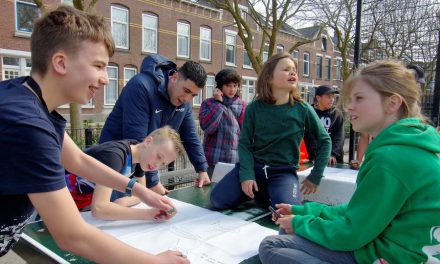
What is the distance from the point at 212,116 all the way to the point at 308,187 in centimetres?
143

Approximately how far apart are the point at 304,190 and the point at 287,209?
78 cm

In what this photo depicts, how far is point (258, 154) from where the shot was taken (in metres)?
2.43

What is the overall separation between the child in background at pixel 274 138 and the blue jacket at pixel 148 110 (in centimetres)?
67

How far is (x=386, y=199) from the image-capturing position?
3.65ft

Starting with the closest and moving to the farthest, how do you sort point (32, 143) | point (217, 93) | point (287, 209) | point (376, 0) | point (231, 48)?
1. point (32, 143)
2. point (287, 209)
3. point (217, 93)
4. point (376, 0)
5. point (231, 48)

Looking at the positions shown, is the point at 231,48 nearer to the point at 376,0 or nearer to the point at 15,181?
the point at 376,0

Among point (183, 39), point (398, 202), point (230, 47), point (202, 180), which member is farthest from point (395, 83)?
point (230, 47)

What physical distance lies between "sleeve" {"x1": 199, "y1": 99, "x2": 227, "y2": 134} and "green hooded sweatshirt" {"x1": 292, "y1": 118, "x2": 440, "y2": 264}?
2.38m

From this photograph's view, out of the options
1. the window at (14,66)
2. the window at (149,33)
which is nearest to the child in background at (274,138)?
A: the window at (14,66)

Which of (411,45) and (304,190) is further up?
(411,45)

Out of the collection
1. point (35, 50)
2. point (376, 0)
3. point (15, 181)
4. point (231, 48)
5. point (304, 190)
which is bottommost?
point (304, 190)

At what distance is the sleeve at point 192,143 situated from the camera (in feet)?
9.87

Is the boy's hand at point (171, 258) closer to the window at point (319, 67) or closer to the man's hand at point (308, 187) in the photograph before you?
the man's hand at point (308, 187)

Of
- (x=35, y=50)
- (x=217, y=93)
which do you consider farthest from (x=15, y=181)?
(x=217, y=93)
